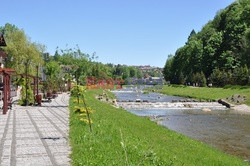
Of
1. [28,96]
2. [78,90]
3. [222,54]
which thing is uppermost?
[222,54]

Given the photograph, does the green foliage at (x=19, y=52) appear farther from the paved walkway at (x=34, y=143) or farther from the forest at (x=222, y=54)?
the paved walkway at (x=34, y=143)

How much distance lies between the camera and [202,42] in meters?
109

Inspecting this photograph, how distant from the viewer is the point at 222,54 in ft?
300

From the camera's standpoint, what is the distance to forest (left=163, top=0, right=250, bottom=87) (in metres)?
79.2

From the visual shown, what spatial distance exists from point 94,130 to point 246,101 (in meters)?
35.7

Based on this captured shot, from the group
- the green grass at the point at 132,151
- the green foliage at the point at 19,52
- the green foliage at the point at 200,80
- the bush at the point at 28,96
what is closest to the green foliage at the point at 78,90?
the green grass at the point at 132,151

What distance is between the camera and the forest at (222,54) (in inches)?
3120

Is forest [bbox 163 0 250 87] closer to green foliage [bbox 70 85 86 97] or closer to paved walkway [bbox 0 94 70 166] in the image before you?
paved walkway [bbox 0 94 70 166]

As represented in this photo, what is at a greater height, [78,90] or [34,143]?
[78,90]

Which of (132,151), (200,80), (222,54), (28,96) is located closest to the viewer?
(132,151)

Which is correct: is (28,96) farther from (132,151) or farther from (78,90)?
(132,151)

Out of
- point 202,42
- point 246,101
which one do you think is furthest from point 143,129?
point 202,42

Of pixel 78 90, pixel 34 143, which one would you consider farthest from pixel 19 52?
pixel 34 143

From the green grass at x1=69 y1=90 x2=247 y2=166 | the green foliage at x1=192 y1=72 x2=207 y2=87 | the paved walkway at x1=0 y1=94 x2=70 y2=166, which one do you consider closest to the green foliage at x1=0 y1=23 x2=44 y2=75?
the green foliage at x1=192 y1=72 x2=207 y2=87
